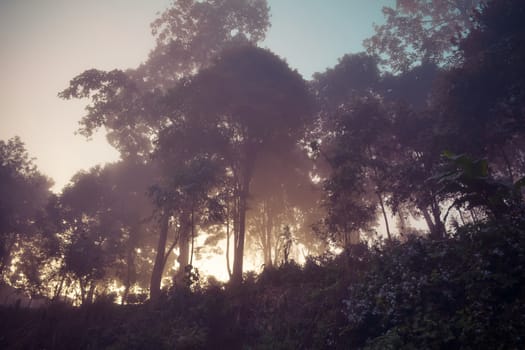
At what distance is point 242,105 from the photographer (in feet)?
68.3

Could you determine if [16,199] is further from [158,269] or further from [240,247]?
[240,247]

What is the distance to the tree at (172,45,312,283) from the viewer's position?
826 inches

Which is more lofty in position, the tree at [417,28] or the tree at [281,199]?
the tree at [417,28]

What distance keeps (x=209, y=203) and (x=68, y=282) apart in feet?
31.8

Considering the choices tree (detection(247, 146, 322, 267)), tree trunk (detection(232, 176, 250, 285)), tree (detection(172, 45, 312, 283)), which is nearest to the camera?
tree trunk (detection(232, 176, 250, 285))

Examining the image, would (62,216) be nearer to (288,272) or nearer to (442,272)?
(288,272)

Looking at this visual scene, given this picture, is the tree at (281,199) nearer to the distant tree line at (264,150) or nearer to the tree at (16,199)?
the distant tree line at (264,150)

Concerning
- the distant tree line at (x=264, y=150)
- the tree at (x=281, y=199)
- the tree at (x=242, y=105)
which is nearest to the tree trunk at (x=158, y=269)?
the distant tree line at (x=264, y=150)

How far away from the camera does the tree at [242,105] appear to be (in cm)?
2098

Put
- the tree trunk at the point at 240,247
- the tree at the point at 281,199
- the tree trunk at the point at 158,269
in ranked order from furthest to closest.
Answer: the tree at the point at 281,199 → the tree trunk at the point at 158,269 → the tree trunk at the point at 240,247

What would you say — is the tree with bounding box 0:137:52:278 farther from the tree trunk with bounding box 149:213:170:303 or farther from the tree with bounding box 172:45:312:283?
the tree with bounding box 172:45:312:283

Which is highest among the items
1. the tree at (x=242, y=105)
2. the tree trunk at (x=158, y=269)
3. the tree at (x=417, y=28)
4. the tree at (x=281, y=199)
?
the tree at (x=417, y=28)

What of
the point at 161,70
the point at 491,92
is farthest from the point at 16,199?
the point at 491,92

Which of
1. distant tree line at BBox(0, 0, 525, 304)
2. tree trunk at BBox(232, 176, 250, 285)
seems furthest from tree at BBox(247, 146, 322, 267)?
tree trunk at BBox(232, 176, 250, 285)
